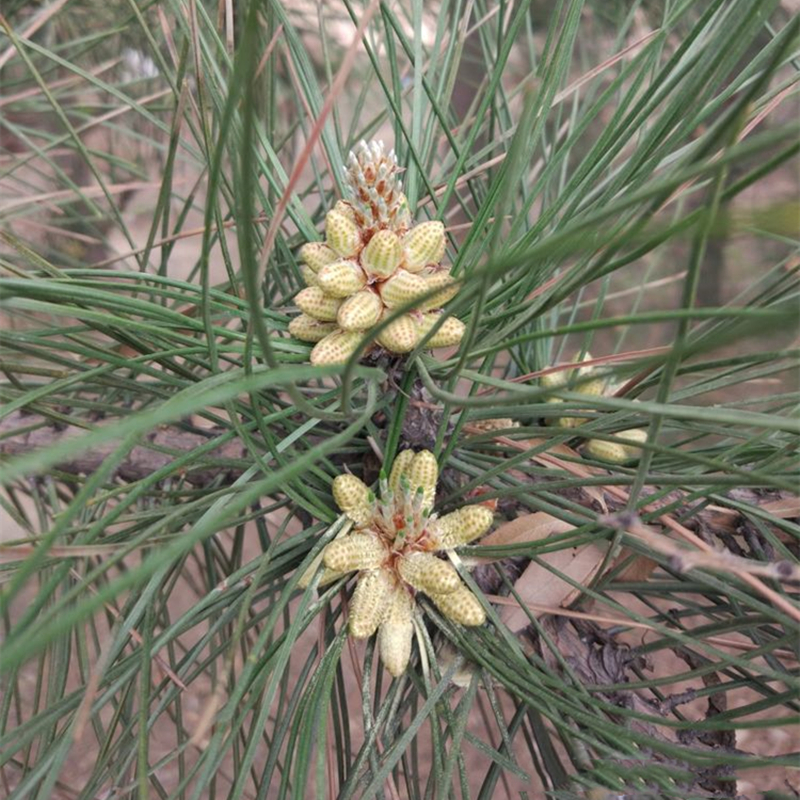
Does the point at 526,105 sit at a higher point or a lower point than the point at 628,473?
higher

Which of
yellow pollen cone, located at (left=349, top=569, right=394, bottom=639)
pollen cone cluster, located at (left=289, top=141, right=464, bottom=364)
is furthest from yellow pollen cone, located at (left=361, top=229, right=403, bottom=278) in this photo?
yellow pollen cone, located at (left=349, top=569, right=394, bottom=639)

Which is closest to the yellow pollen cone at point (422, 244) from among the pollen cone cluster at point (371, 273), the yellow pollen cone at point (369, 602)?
the pollen cone cluster at point (371, 273)

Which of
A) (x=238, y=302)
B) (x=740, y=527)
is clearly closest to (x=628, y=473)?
(x=740, y=527)

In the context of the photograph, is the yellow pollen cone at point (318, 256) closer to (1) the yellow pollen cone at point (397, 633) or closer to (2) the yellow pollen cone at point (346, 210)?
(2) the yellow pollen cone at point (346, 210)

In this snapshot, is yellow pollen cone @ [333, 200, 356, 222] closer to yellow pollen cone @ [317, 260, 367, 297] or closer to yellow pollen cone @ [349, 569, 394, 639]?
yellow pollen cone @ [317, 260, 367, 297]

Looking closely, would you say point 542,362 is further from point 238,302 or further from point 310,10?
point 310,10

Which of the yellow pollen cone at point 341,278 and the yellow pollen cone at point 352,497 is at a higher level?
the yellow pollen cone at point 341,278

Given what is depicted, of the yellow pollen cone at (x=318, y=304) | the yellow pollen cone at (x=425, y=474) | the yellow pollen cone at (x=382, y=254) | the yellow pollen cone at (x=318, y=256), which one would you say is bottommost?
the yellow pollen cone at (x=425, y=474)
